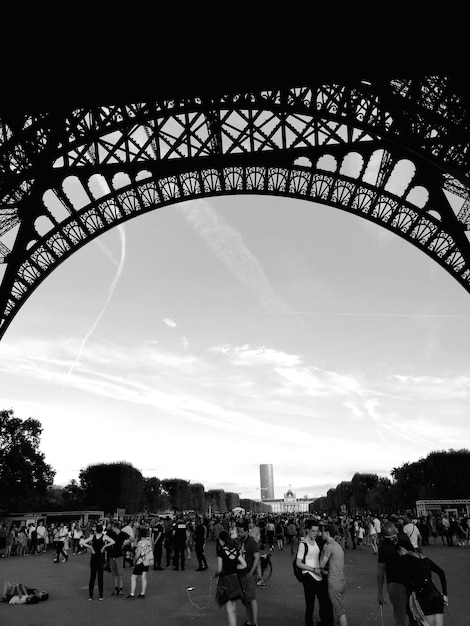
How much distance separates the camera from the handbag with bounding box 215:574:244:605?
280 inches

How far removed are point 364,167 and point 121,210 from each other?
33.5 feet

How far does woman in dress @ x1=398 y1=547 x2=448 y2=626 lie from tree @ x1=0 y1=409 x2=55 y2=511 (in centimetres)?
5832

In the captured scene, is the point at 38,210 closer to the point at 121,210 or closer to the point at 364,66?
the point at 121,210

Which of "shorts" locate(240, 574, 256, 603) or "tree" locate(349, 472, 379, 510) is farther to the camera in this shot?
"tree" locate(349, 472, 379, 510)

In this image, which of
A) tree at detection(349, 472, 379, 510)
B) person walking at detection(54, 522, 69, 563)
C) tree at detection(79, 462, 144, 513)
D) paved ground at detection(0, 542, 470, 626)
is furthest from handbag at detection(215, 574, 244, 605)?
tree at detection(349, 472, 379, 510)

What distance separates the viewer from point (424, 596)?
540cm

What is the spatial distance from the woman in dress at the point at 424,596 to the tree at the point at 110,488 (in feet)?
222

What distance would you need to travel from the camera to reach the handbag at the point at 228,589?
7.11m

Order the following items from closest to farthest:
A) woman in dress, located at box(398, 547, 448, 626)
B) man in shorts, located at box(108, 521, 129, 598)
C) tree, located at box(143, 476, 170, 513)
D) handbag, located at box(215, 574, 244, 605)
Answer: woman in dress, located at box(398, 547, 448, 626)
handbag, located at box(215, 574, 244, 605)
man in shorts, located at box(108, 521, 129, 598)
tree, located at box(143, 476, 170, 513)

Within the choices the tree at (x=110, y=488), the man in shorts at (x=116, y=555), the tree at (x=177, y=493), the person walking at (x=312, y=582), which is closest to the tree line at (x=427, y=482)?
the tree at (x=177, y=493)

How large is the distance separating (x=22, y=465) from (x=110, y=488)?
13298mm

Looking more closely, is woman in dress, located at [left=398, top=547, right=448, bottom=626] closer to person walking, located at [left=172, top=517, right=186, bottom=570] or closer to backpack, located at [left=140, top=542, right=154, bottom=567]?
backpack, located at [left=140, top=542, right=154, bottom=567]

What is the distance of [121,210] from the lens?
21.7 m

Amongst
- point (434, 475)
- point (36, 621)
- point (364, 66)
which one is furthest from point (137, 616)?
point (434, 475)
